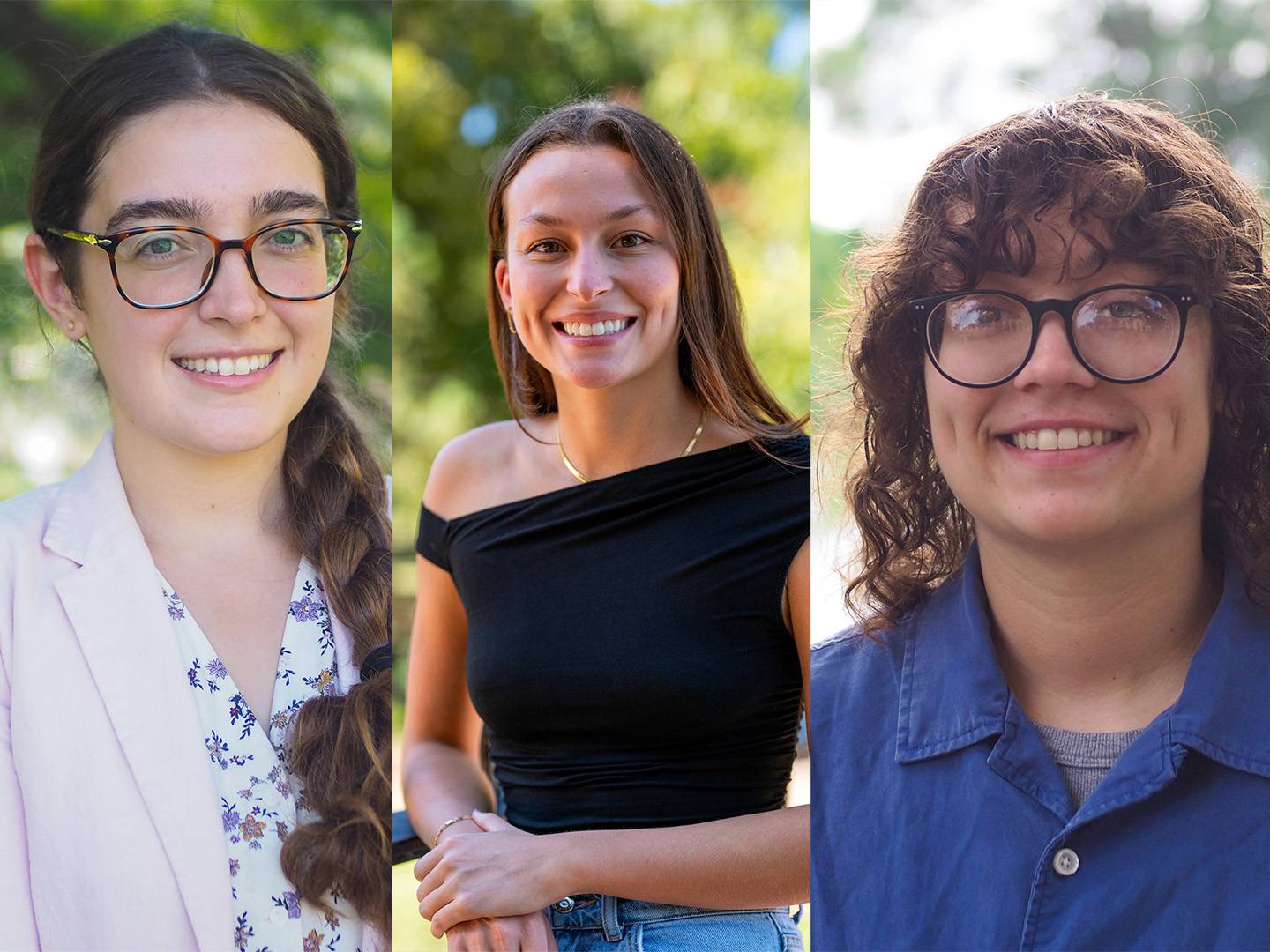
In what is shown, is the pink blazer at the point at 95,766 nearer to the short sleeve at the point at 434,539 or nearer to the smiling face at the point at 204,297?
the smiling face at the point at 204,297

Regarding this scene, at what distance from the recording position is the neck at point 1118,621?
1.66 meters

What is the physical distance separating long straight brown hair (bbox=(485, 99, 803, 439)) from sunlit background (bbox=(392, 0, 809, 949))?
125 inches

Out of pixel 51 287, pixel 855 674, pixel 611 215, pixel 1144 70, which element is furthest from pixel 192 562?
pixel 1144 70

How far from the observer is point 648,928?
2.01 meters

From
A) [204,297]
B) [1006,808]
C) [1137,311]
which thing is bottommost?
[1006,808]

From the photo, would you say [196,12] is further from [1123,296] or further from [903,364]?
[1123,296]

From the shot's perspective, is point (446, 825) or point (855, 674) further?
point (446, 825)

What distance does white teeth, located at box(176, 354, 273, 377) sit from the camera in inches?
76.8

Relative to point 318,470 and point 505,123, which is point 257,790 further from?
point 505,123

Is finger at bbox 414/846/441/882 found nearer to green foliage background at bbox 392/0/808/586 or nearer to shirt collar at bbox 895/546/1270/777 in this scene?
shirt collar at bbox 895/546/1270/777

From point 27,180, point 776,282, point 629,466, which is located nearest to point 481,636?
point 629,466

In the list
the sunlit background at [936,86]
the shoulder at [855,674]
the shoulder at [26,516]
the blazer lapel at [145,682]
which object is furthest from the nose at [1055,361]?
the shoulder at [26,516]

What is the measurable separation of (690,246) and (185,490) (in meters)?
0.90

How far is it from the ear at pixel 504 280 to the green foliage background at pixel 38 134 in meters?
0.24
